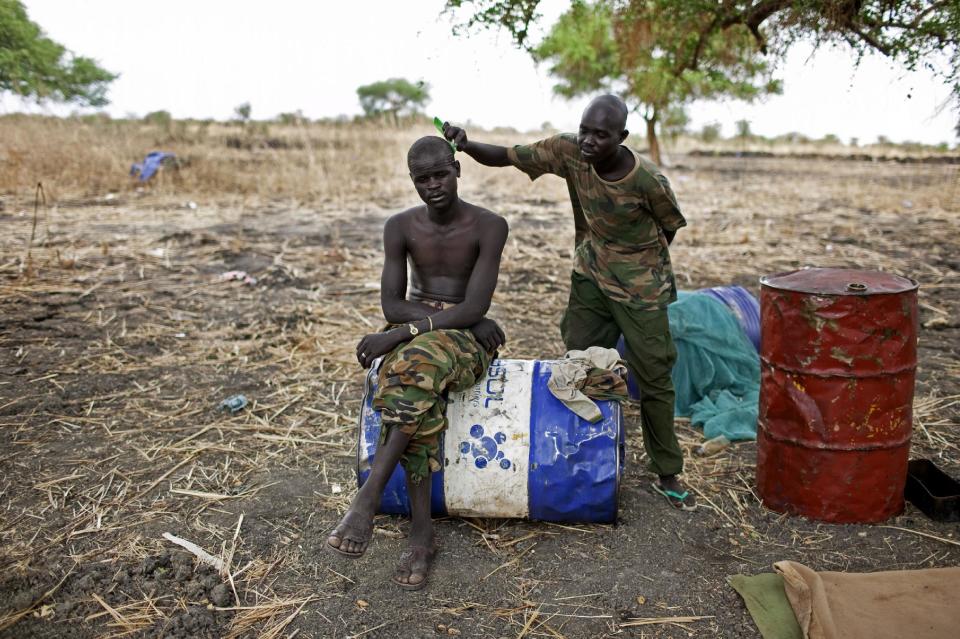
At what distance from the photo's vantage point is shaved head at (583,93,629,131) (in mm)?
3297

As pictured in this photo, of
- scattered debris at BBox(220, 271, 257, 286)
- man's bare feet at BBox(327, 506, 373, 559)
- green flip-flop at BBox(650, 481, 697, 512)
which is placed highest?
scattered debris at BBox(220, 271, 257, 286)

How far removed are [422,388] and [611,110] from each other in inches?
60.8

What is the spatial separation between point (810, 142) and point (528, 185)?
104ft

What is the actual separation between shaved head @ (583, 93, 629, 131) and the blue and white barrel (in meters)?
1.28

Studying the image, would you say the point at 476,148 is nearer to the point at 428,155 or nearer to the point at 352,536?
the point at 428,155

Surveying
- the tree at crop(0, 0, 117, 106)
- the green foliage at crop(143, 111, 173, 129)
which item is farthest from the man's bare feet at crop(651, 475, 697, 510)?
the green foliage at crop(143, 111, 173, 129)

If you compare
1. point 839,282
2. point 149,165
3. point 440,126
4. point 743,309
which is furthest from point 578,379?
point 149,165

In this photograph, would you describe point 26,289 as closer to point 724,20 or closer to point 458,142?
point 458,142

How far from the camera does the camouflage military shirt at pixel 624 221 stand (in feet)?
11.4

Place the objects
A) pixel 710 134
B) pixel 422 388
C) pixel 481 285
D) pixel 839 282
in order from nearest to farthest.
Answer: pixel 422 388 → pixel 839 282 → pixel 481 285 → pixel 710 134

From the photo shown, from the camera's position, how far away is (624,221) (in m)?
3.60

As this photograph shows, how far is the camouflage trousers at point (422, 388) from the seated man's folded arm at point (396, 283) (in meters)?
0.26

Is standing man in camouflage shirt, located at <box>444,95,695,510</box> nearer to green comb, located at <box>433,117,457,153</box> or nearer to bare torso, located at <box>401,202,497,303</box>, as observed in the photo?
green comb, located at <box>433,117,457,153</box>

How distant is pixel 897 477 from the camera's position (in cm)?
341
